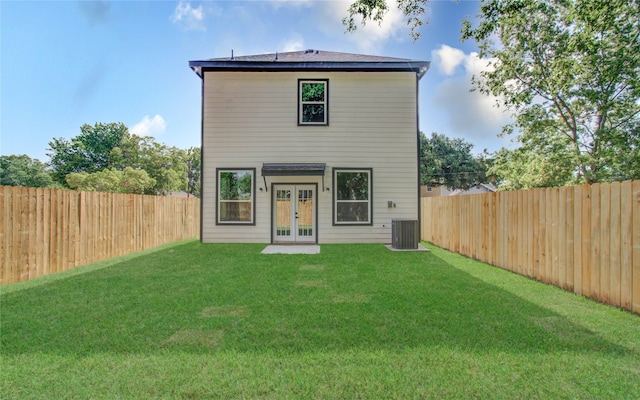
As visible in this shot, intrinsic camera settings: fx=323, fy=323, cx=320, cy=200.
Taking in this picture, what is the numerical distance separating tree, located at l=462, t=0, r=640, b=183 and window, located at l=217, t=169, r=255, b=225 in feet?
35.9

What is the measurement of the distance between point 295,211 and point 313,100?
387 centimetres

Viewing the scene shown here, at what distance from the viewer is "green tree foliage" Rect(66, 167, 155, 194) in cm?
2834

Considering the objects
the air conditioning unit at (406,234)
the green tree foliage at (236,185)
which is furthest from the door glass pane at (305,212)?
the air conditioning unit at (406,234)

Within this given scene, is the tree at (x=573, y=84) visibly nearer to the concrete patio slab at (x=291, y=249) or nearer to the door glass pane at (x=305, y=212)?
the door glass pane at (x=305, y=212)

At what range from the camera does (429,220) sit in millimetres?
12109

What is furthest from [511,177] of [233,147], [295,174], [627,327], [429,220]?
[627,327]

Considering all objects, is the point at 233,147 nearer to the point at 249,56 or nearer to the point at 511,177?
the point at 249,56

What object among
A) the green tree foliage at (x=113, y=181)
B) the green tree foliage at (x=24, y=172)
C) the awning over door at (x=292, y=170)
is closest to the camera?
the awning over door at (x=292, y=170)

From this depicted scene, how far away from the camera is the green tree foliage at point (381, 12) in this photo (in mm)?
5984

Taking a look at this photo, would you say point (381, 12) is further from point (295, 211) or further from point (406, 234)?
point (295, 211)

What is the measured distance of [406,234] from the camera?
31.4 ft

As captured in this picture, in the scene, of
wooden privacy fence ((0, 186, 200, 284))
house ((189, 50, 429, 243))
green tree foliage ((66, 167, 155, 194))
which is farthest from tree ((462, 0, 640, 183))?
green tree foliage ((66, 167, 155, 194))

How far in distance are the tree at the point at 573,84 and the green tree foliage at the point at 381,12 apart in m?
8.64

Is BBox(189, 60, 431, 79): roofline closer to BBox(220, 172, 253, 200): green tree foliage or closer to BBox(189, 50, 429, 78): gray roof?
BBox(189, 50, 429, 78): gray roof
